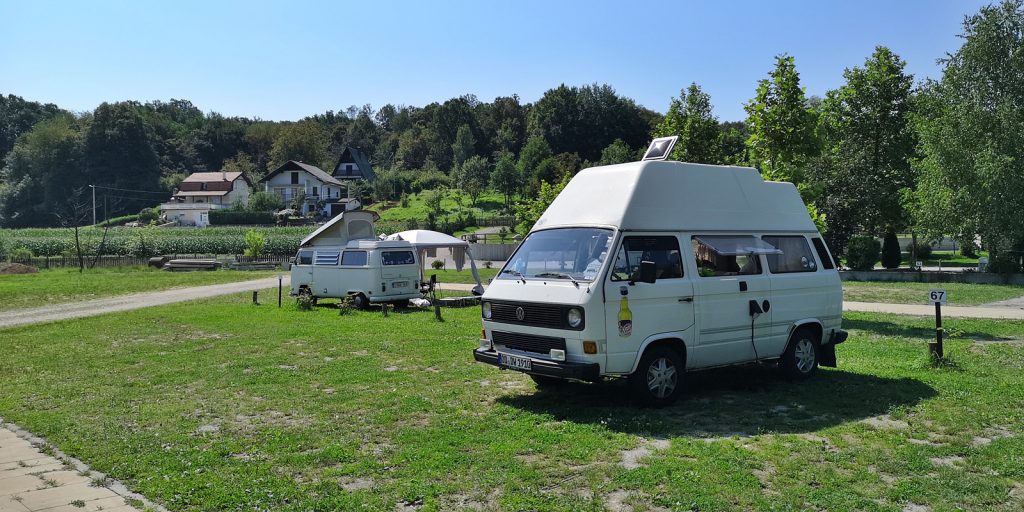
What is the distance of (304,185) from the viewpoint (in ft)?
329

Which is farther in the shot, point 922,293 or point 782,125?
point 922,293

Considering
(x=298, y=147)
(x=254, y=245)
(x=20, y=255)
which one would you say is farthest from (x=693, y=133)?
(x=298, y=147)

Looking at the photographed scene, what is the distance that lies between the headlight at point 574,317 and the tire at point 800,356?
11.9 ft

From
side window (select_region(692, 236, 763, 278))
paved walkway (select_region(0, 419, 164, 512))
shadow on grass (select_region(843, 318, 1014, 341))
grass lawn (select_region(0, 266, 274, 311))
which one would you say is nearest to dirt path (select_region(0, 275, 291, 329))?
grass lawn (select_region(0, 266, 274, 311))

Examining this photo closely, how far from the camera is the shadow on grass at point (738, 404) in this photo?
24.9ft

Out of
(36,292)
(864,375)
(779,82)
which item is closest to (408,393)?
(864,375)

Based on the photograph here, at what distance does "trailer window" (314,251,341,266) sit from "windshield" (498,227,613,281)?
14516 mm

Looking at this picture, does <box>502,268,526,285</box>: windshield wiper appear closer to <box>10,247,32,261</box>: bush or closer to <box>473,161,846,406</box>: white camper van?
<box>473,161,846,406</box>: white camper van

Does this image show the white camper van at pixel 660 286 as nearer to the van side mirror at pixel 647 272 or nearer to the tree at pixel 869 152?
the van side mirror at pixel 647 272

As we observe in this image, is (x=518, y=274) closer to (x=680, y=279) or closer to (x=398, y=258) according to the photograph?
(x=680, y=279)

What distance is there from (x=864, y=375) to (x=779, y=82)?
10396 mm

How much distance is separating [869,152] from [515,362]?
38944mm

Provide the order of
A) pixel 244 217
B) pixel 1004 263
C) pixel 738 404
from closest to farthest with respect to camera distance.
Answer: pixel 738 404 < pixel 1004 263 < pixel 244 217

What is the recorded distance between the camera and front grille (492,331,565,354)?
8.15 metres
